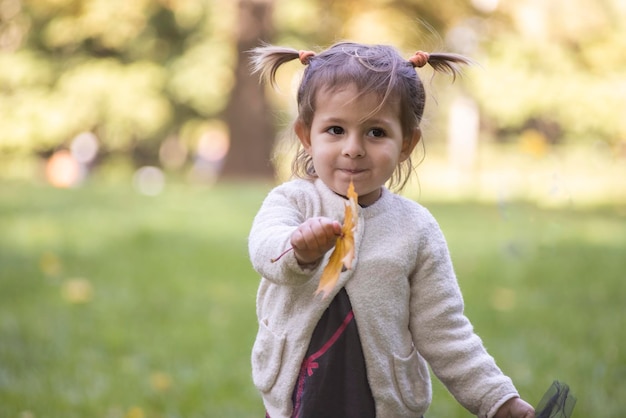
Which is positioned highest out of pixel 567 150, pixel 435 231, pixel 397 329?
pixel 435 231

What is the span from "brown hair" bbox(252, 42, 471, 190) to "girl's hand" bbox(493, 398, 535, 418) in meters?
0.68

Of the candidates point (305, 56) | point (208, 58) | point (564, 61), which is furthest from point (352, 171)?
point (208, 58)

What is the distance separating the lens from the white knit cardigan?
2.05 metres

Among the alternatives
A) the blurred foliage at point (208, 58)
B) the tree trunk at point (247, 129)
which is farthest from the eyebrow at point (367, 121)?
the blurred foliage at point (208, 58)

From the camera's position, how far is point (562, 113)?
1902 cm

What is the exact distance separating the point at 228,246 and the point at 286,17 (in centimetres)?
1741

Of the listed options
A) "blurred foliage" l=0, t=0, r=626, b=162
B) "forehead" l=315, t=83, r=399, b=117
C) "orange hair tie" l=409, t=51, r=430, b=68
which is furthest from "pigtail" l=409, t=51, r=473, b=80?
"blurred foliage" l=0, t=0, r=626, b=162

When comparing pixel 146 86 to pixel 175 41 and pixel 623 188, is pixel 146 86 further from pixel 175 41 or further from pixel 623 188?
pixel 623 188

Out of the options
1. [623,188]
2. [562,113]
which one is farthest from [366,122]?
[562,113]

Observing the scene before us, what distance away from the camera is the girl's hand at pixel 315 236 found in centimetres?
180

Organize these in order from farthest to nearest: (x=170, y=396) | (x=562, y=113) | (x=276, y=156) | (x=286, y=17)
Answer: (x=286, y=17) < (x=562, y=113) < (x=170, y=396) < (x=276, y=156)

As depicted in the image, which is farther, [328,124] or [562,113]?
[562,113]

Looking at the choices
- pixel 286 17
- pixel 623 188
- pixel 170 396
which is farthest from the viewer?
pixel 286 17

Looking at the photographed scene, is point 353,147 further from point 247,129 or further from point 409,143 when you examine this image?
point 247,129
